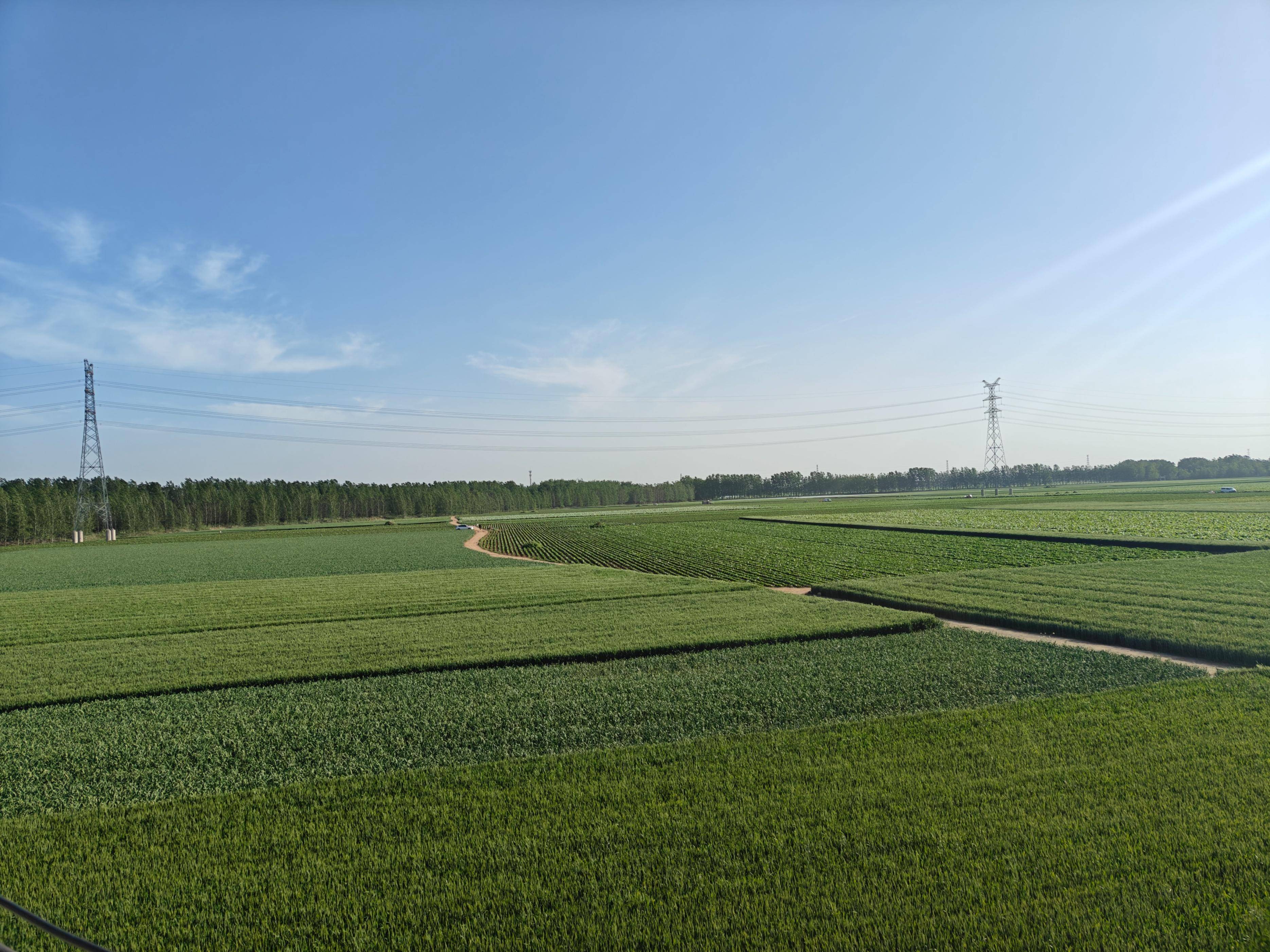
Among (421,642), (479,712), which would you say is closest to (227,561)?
(421,642)

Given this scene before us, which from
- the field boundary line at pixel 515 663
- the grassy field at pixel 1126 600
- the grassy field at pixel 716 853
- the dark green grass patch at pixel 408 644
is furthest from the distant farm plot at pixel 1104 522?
the grassy field at pixel 716 853

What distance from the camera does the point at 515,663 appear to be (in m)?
15.8

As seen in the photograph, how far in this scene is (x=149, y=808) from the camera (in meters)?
8.22

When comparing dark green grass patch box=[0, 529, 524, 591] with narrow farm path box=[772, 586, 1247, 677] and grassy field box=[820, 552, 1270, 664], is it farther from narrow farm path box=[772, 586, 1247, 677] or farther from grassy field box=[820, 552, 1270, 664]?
narrow farm path box=[772, 586, 1247, 677]

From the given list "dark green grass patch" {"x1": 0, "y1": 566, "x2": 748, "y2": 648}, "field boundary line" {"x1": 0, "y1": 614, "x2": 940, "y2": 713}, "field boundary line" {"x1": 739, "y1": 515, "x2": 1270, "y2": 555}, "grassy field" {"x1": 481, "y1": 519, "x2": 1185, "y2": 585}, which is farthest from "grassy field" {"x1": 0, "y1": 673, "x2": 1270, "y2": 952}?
"field boundary line" {"x1": 739, "y1": 515, "x2": 1270, "y2": 555}

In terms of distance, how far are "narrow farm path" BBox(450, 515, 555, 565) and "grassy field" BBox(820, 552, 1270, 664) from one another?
2257 cm

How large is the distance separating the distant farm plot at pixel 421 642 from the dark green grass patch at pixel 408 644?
0.16 feet

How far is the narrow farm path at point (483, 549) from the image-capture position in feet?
151

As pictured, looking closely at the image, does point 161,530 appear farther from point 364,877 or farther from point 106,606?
point 364,877

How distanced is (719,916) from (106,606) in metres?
29.7

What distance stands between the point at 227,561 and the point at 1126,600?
175 feet

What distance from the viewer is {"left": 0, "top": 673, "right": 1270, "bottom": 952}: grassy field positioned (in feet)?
18.6

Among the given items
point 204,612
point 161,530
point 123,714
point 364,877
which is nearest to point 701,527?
point 204,612

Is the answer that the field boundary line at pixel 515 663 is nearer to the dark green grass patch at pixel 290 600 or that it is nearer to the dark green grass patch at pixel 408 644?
the dark green grass patch at pixel 408 644
